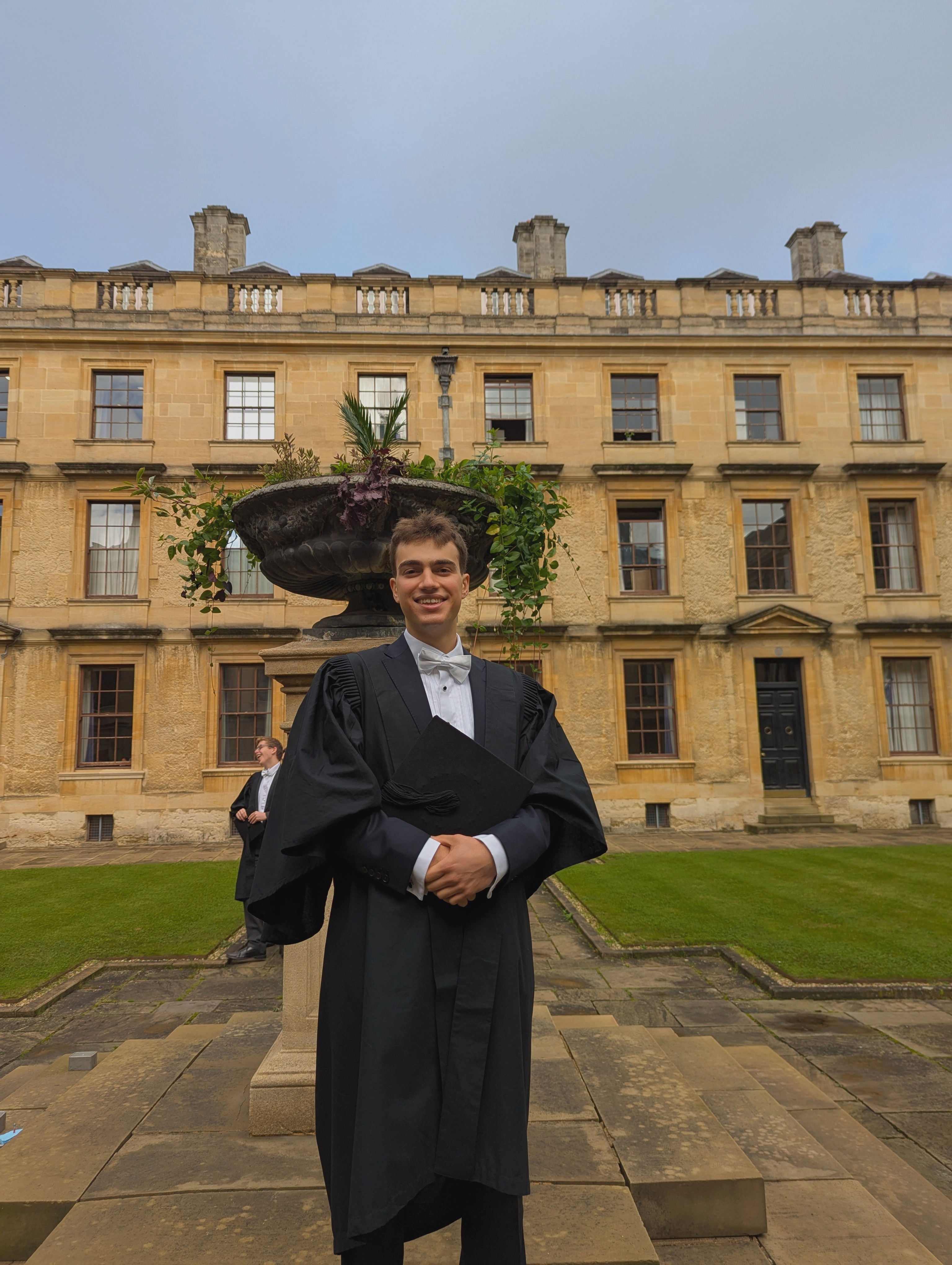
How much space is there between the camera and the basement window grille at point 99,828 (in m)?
14.8

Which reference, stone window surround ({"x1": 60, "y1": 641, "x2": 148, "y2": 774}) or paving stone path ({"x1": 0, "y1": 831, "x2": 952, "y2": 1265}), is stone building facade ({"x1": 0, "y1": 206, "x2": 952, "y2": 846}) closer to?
A: stone window surround ({"x1": 60, "y1": 641, "x2": 148, "y2": 774})

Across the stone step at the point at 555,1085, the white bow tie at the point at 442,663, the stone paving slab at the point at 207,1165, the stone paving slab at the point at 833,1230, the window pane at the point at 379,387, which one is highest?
the window pane at the point at 379,387

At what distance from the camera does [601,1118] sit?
287 centimetres

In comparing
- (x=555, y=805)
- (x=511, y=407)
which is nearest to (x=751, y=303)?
(x=511, y=407)

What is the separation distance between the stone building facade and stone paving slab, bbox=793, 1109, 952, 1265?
39.0 feet

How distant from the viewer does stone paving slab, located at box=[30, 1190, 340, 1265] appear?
2.09 meters

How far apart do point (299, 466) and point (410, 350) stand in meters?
13.9

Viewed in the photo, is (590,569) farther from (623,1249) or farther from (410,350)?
(623,1249)

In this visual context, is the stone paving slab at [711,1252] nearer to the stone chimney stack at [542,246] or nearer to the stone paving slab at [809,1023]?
the stone paving slab at [809,1023]

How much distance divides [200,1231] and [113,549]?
15.4 meters

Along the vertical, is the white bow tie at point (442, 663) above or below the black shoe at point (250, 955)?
above

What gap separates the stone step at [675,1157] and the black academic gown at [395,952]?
3.33 feet

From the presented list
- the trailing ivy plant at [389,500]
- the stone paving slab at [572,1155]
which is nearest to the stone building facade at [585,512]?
the trailing ivy plant at [389,500]

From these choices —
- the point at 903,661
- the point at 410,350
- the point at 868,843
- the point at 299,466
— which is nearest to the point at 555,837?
the point at 299,466
